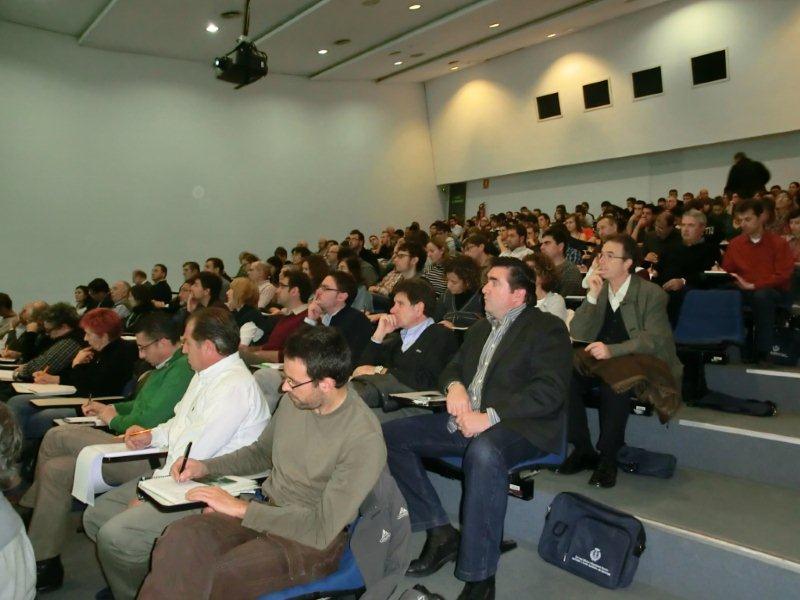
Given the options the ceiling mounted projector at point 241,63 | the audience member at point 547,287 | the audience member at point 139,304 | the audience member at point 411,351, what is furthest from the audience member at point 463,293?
the audience member at point 139,304

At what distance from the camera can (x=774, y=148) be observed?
1119 centimetres

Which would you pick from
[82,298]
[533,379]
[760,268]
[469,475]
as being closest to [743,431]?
[533,379]

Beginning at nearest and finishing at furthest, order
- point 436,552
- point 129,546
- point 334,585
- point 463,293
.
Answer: point 334,585
point 129,546
point 436,552
point 463,293

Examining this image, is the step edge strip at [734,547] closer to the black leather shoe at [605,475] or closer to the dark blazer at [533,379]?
the black leather shoe at [605,475]

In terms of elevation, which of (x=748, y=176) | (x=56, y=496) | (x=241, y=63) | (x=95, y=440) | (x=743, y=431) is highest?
(x=241, y=63)

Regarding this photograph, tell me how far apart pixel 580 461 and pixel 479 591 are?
1.06 meters

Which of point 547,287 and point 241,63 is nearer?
point 547,287

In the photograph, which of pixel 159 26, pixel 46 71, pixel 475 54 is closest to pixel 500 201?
pixel 475 54

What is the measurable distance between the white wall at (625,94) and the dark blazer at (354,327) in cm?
947

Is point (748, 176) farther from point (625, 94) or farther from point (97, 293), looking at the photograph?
point (97, 293)

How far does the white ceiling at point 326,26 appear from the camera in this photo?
9.45 meters

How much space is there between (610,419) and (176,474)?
6.30 feet

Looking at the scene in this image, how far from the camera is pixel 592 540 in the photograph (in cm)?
256

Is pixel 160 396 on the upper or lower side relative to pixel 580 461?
upper
